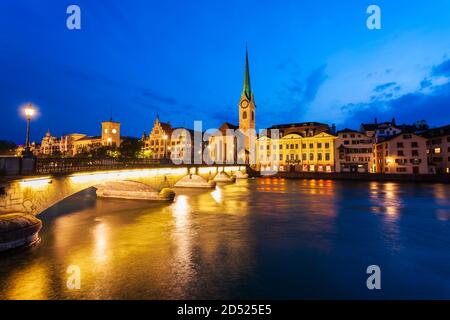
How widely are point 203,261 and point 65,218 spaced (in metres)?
19.1

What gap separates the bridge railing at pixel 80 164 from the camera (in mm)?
18500

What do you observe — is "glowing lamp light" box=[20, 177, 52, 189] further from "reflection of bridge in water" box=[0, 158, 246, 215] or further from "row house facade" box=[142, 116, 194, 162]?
"row house facade" box=[142, 116, 194, 162]

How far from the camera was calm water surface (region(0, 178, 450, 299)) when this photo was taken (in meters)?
11.1

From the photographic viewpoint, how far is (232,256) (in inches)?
594

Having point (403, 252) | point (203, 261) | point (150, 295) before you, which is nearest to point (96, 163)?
point (203, 261)

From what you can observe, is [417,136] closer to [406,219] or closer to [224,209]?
[406,219]

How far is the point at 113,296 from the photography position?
411 inches

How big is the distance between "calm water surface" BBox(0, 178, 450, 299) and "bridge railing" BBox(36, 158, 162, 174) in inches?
197

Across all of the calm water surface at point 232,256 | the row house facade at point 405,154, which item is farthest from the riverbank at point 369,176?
the calm water surface at point 232,256

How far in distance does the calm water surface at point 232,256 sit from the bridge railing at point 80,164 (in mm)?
5015

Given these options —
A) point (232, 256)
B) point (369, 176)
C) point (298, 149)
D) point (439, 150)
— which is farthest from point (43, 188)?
point (439, 150)

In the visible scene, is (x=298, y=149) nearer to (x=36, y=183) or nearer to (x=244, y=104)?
(x=244, y=104)

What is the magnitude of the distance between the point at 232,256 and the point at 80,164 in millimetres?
16491

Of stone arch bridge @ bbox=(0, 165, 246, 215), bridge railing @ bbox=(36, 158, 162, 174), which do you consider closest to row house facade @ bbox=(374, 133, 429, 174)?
bridge railing @ bbox=(36, 158, 162, 174)
